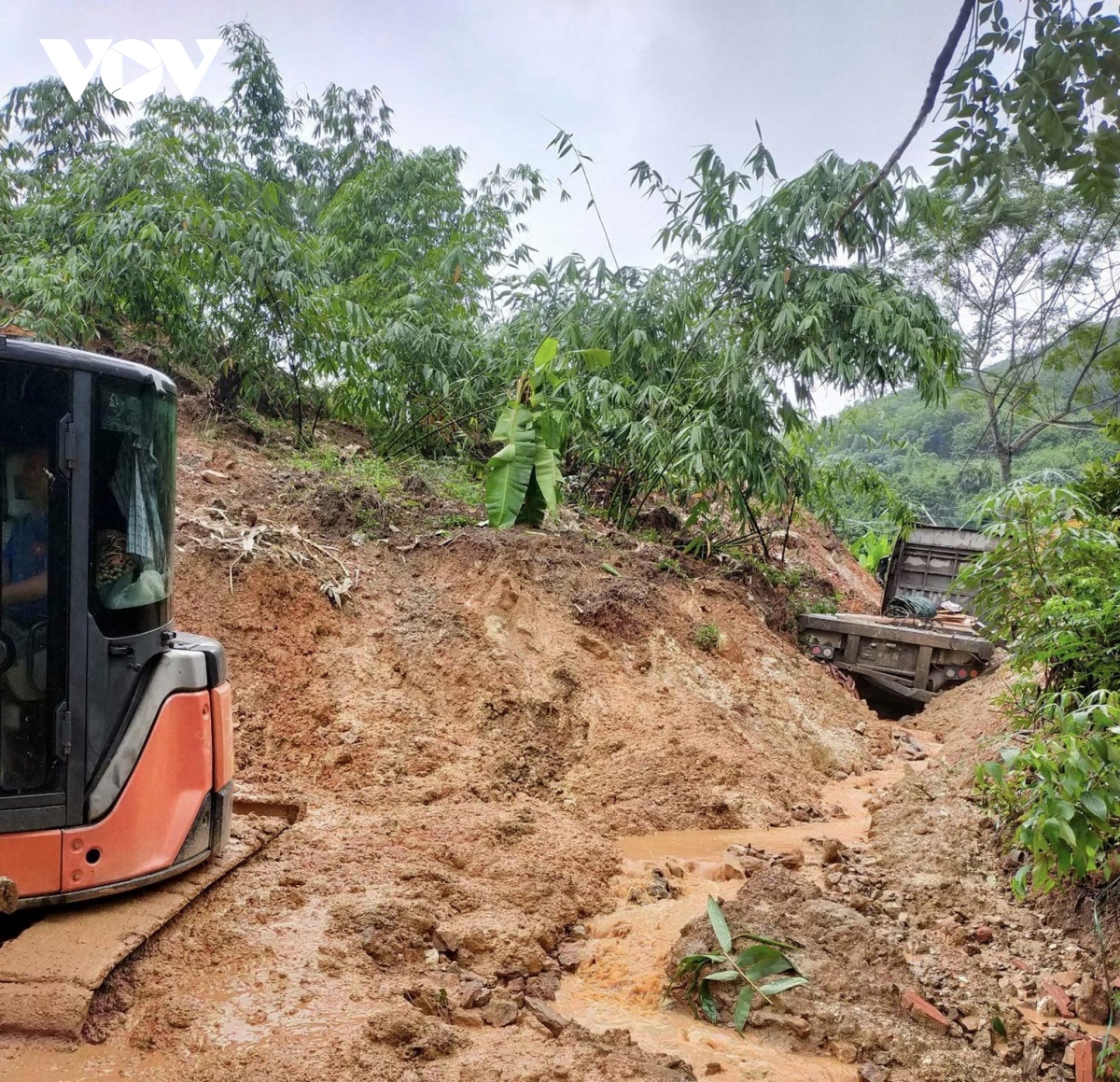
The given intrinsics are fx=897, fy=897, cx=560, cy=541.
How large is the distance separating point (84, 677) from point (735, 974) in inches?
104

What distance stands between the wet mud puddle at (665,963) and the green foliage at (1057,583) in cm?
180

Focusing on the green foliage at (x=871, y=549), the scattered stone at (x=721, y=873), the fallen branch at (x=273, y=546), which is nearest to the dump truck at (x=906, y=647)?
the scattered stone at (x=721, y=873)

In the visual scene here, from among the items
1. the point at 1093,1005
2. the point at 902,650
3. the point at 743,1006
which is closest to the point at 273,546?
the point at 743,1006

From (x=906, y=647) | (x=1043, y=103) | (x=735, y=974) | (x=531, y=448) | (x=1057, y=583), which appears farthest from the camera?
(x=906, y=647)

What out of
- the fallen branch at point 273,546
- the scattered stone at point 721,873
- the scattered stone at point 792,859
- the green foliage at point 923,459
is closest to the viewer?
the scattered stone at point 721,873

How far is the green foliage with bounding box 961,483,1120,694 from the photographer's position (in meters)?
4.25

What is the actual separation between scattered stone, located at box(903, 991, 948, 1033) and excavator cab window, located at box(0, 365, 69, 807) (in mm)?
3174

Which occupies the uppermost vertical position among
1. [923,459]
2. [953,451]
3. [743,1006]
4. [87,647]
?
[953,451]

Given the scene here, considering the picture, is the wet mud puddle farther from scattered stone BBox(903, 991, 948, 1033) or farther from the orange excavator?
the orange excavator

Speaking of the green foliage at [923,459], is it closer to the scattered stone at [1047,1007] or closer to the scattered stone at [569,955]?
the scattered stone at [1047,1007]

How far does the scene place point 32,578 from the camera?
2867mm

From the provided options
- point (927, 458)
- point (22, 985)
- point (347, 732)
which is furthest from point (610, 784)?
point (927, 458)

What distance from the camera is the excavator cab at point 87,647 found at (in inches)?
112

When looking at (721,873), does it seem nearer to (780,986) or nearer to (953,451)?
(780,986)
